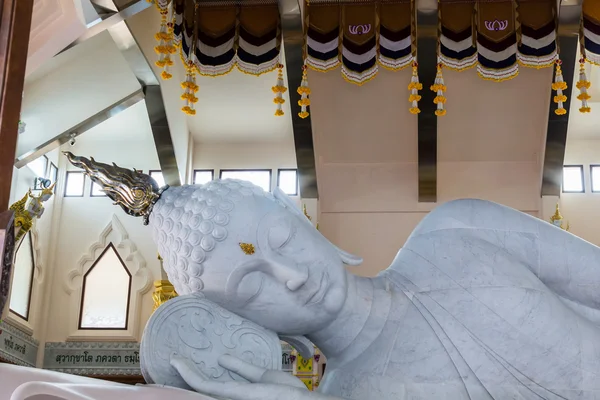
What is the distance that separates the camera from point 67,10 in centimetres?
493

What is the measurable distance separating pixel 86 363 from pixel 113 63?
10.6ft

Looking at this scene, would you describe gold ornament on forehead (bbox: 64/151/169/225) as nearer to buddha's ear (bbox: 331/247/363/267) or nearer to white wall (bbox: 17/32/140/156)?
buddha's ear (bbox: 331/247/363/267)

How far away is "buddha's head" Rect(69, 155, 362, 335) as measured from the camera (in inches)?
52.4

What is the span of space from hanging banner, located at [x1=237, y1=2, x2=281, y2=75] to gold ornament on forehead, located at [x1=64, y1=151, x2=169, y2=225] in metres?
5.43

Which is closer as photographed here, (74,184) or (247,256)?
(247,256)

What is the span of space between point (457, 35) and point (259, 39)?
1.81m

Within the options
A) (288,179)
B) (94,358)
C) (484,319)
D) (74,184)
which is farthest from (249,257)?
(74,184)

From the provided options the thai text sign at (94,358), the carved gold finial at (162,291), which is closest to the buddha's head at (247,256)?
the carved gold finial at (162,291)

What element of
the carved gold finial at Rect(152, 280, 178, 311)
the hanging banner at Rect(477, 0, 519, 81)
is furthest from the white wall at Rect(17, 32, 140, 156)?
the hanging banner at Rect(477, 0, 519, 81)

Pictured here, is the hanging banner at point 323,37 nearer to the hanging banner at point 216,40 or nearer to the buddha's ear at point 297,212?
the hanging banner at point 216,40

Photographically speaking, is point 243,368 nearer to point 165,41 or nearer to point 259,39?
A: point 165,41

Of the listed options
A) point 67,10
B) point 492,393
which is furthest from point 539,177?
point 492,393

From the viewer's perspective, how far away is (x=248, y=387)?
120 cm

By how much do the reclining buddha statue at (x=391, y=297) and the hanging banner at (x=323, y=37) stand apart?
5357 mm
